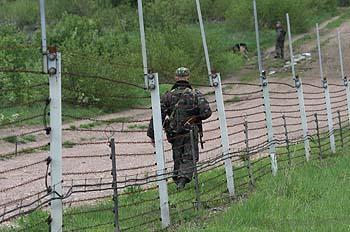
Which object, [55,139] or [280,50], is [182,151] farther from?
[280,50]

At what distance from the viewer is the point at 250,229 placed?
6.52 meters

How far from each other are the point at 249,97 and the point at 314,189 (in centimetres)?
1734

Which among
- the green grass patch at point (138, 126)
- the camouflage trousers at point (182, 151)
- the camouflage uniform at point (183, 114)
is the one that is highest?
the green grass patch at point (138, 126)

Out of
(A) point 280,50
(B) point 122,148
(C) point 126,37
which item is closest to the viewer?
(B) point 122,148

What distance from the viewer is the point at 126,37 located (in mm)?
33812

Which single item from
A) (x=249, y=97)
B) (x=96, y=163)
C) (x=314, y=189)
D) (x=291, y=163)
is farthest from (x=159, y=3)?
(x=314, y=189)

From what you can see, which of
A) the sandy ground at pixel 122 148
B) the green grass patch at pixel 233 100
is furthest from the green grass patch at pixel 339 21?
the green grass patch at pixel 233 100

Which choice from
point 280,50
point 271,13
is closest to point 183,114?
point 280,50

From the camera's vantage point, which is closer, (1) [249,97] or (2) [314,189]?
(2) [314,189]

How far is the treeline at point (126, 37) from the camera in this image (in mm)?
21281

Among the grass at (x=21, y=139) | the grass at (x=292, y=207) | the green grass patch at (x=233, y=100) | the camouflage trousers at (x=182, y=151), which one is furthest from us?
the green grass patch at (x=233, y=100)

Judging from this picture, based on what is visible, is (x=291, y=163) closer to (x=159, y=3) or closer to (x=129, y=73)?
(x=129, y=73)

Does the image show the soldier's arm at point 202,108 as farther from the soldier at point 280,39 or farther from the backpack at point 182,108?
the soldier at point 280,39

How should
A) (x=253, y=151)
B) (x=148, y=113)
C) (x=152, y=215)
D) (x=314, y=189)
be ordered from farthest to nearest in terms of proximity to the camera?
(x=148, y=113), (x=253, y=151), (x=314, y=189), (x=152, y=215)
